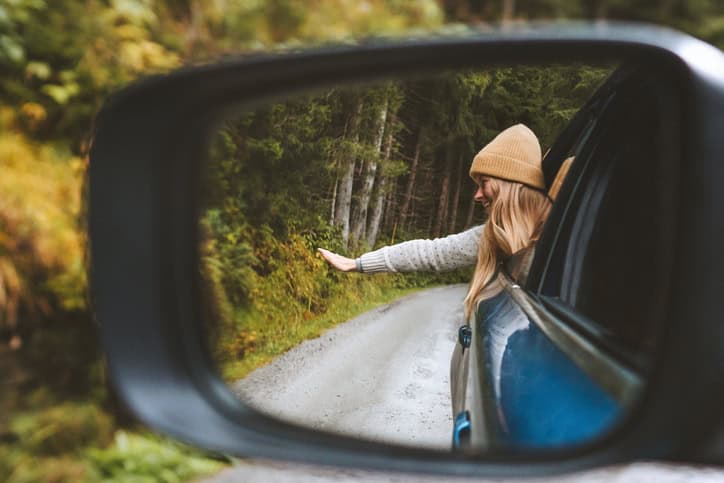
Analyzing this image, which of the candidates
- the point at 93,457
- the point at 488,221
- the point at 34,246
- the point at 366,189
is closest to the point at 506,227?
the point at 488,221

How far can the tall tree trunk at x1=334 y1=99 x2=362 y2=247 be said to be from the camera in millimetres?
1438

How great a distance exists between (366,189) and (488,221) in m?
0.26

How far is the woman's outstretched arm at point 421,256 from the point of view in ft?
4.60

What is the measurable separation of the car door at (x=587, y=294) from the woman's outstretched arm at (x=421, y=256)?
0.25 meters

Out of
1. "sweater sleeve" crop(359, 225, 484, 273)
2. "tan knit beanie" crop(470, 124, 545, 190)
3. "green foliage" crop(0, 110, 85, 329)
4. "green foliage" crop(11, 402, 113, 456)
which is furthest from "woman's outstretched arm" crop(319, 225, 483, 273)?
"green foliage" crop(0, 110, 85, 329)

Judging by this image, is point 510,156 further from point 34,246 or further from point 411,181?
point 34,246

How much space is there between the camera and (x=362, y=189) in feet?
4.70

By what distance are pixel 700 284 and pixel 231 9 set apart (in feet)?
24.4

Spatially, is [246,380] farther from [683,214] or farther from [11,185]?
[11,185]

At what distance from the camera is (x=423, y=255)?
141cm

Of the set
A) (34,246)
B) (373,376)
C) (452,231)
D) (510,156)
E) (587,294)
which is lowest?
(34,246)

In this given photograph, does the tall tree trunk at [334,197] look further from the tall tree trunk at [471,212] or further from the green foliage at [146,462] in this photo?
the green foliage at [146,462]

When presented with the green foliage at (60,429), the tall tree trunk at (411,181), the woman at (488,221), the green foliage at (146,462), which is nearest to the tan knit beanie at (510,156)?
the woman at (488,221)

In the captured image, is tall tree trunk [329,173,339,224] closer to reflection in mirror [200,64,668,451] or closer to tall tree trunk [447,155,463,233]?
reflection in mirror [200,64,668,451]
